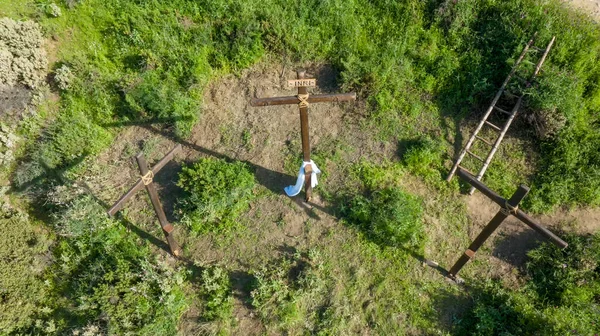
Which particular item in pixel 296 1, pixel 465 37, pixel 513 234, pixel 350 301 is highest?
pixel 296 1

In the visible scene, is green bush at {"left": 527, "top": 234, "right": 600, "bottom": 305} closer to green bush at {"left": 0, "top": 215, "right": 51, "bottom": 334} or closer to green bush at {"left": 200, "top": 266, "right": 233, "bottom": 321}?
green bush at {"left": 200, "top": 266, "right": 233, "bottom": 321}

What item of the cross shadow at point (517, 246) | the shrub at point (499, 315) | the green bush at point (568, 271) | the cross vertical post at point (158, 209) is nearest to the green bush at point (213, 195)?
the cross vertical post at point (158, 209)

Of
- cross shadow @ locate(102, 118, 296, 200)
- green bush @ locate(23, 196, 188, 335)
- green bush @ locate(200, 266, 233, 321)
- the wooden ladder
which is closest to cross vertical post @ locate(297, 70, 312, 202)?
cross shadow @ locate(102, 118, 296, 200)

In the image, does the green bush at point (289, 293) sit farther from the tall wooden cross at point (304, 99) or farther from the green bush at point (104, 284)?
the tall wooden cross at point (304, 99)

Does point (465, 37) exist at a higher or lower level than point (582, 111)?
higher

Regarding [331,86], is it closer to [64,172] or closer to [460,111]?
[460,111]

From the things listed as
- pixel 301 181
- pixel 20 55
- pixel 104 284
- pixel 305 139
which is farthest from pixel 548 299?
pixel 20 55

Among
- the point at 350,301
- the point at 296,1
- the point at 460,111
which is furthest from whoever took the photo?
the point at 296,1

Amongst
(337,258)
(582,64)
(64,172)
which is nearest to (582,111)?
(582,64)
